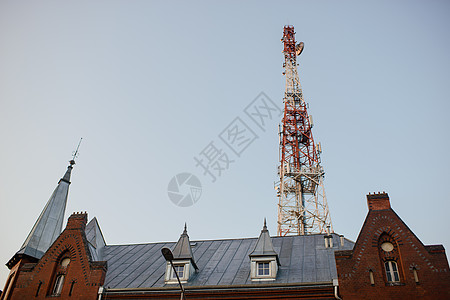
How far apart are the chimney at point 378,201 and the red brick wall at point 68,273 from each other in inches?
648

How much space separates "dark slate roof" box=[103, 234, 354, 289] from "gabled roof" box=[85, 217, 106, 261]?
553 mm

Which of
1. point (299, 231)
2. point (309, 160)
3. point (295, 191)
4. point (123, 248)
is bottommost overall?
point (123, 248)

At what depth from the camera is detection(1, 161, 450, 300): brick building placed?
2350cm

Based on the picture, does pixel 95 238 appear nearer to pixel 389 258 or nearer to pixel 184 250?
pixel 184 250

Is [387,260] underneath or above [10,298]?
above

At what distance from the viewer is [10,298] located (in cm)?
2822

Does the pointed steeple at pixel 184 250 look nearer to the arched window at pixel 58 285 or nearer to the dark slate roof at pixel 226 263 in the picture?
the dark slate roof at pixel 226 263

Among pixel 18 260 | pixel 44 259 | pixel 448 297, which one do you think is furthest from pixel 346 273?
pixel 18 260

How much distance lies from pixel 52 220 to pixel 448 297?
2828 cm

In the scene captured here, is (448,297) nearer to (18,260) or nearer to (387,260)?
(387,260)

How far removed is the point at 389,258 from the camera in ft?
79.9

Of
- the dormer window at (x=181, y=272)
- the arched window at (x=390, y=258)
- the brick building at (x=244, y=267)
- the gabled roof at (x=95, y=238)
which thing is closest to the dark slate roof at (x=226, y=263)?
the brick building at (x=244, y=267)

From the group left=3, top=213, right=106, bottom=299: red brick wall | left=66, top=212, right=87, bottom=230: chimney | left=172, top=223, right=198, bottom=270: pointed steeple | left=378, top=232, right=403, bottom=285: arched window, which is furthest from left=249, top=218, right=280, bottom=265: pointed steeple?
left=66, top=212, right=87, bottom=230: chimney

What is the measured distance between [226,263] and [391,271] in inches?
421
